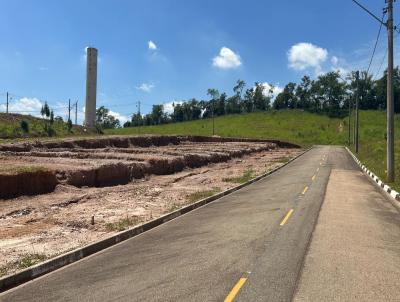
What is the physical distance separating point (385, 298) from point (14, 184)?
46.5 feet

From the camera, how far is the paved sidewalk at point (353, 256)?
682cm

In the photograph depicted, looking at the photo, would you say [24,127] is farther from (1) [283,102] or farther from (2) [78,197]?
(1) [283,102]

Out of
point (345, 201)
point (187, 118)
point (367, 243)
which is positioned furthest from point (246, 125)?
point (367, 243)

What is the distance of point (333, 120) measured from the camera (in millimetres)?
124875

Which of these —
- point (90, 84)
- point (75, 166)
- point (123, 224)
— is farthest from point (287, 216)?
point (90, 84)

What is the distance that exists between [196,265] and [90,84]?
82.6 m

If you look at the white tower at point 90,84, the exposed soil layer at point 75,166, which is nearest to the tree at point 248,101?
the white tower at point 90,84

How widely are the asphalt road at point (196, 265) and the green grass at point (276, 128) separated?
268 ft

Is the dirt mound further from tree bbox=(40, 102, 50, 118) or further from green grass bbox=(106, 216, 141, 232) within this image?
tree bbox=(40, 102, 50, 118)

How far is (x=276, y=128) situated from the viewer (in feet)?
371

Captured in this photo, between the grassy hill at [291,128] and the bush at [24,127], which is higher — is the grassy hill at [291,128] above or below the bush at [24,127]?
above

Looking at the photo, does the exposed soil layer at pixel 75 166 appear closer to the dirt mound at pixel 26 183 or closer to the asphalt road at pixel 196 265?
the dirt mound at pixel 26 183

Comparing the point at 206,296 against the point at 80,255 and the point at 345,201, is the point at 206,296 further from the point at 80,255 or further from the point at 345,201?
the point at 345,201

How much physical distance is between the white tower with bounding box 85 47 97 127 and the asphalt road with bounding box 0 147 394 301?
252 ft
